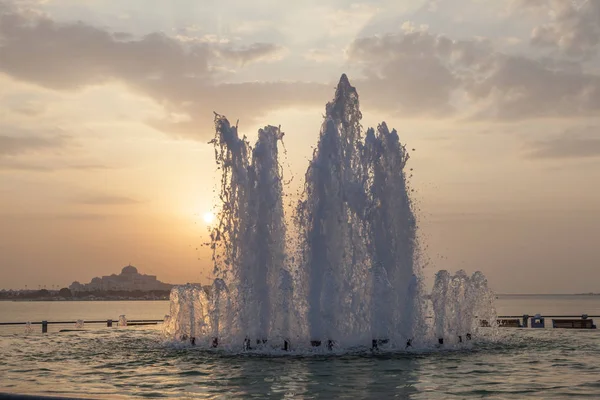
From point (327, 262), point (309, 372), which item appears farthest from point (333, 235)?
point (309, 372)

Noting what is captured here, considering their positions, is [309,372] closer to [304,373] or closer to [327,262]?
[304,373]

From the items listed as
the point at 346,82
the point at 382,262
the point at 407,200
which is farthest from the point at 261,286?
the point at 346,82

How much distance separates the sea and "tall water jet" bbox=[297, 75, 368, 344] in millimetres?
2245

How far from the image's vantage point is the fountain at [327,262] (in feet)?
107

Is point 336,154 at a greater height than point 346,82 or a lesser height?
lesser

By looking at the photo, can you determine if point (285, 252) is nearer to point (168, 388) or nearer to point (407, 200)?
point (407, 200)

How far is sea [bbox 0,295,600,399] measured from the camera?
19.5 metres

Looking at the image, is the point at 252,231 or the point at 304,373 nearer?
the point at 304,373

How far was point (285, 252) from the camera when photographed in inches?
1367

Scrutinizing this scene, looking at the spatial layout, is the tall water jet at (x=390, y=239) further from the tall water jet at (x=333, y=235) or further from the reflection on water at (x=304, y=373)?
the reflection on water at (x=304, y=373)

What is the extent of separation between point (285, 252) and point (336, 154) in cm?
550

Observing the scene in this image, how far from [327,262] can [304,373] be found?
10003 mm

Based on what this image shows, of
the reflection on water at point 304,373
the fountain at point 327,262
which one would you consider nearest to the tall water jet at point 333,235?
the fountain at point 327,262

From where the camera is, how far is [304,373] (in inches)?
937
